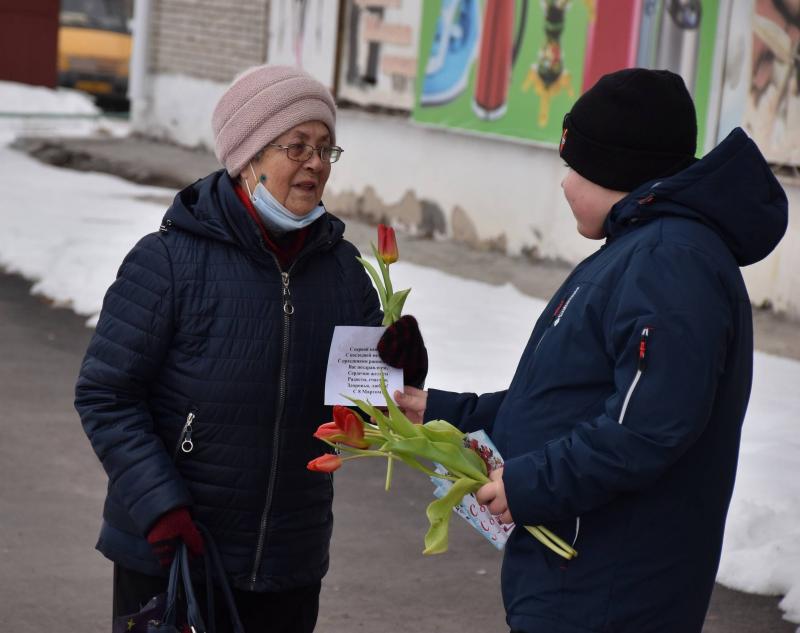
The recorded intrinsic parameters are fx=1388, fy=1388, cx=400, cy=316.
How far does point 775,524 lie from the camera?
225 inches

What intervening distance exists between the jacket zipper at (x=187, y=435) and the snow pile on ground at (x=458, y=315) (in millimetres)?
2763

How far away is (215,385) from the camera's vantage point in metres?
3.12

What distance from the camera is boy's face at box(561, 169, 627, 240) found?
2.66 metres

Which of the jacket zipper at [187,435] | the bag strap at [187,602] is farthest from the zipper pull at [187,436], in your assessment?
the bag strap at [187,602]

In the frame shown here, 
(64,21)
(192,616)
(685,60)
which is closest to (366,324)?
(192,616)

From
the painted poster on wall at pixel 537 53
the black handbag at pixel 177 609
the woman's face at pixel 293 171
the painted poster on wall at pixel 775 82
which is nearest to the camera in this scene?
the black handbag at pixel 177 609

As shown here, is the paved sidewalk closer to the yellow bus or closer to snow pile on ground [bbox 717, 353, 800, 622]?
snow pile on ground [bbox 717, 353, 800, 622]

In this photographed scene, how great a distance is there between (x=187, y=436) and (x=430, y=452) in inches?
26.5

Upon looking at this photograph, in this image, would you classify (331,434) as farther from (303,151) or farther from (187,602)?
(303,151)

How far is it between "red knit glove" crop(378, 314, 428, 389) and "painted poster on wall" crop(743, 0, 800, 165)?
6963 mm

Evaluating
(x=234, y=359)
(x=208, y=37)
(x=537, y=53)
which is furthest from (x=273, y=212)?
(x=208, y=37)

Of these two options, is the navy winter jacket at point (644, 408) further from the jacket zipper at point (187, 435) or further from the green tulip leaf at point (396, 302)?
the jacket zipper at point (187, 435)

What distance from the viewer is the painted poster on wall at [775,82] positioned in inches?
372

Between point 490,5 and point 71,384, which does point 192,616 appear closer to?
point 71,384
